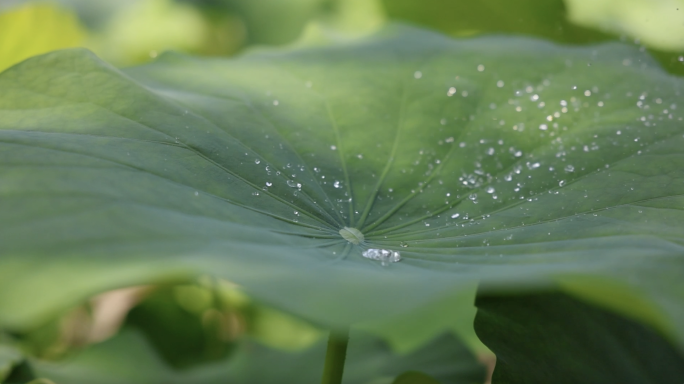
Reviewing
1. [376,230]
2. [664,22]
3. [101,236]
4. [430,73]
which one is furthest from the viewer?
[664,22]

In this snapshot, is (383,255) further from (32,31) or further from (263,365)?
(32,31)

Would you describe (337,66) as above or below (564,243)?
A: above

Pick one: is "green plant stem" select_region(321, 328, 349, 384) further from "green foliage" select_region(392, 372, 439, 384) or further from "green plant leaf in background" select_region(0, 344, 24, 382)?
"green plant leaf in background" select_region(0, 344, 24, 382)

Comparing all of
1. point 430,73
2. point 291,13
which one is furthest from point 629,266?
point 291,13

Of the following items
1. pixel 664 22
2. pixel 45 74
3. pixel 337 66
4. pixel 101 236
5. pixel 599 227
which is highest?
pixel 664 22

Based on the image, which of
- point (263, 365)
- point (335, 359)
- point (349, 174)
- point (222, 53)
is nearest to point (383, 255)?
point (335, 359)

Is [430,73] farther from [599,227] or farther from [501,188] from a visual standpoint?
[599,227]
